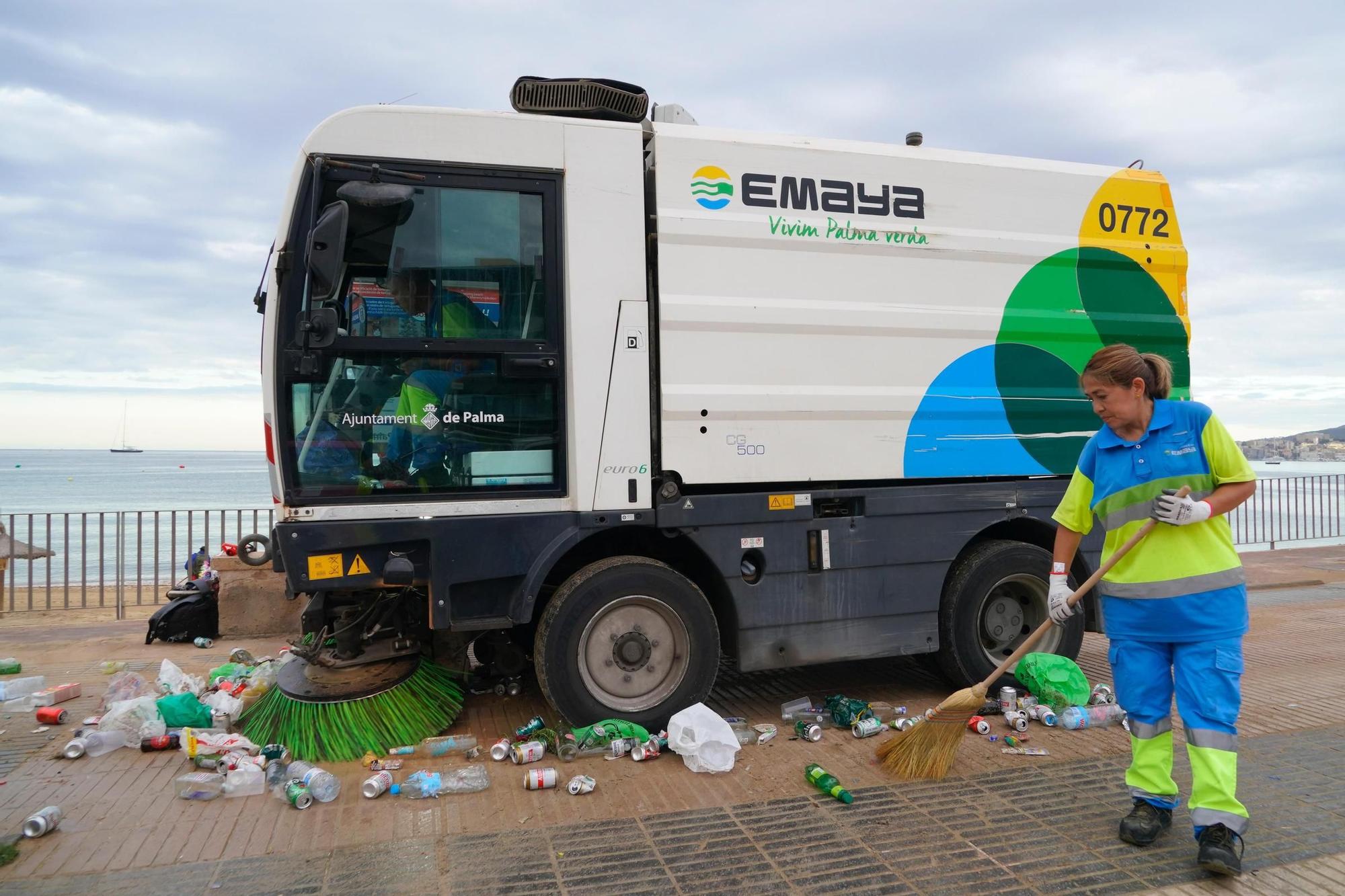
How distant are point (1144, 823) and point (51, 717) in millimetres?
5848

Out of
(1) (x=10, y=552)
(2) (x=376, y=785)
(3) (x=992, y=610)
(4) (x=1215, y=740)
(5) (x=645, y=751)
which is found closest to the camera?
(4) (x=1215, y=740)

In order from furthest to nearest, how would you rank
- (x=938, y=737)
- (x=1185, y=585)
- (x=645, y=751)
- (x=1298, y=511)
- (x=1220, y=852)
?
(x=1298, y=511)
(x=645, y=751)
(x=938, y=737)
(x=1185, y=585)
(x=1220, y=852)

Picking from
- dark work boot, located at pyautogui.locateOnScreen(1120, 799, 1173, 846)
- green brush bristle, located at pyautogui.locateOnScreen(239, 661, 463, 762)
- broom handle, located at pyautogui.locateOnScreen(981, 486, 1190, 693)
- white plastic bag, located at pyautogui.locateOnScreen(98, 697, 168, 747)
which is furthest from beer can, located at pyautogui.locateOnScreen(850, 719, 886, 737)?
white plastic bag, located at pyautogui.locateOnScreen(98, 697, 168, 747)

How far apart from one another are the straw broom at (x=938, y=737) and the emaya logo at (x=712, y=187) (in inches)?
108

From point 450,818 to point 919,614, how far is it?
115 inches

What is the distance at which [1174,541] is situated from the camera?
3.45 metres

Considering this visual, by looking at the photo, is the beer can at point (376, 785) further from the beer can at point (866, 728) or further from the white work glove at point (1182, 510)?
the white work glove at point (1182, 510)

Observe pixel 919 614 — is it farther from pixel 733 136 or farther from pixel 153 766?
pixel 153 766

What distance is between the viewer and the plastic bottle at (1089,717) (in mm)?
4872

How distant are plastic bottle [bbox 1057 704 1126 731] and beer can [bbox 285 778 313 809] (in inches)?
158

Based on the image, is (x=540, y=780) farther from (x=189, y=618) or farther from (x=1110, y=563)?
(x=189, y=618)

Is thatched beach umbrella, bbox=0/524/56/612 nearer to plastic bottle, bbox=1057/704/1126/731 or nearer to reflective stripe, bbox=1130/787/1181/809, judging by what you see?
plastic bottle, bbox=1057/704/1126/731

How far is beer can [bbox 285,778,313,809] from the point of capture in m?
3.83

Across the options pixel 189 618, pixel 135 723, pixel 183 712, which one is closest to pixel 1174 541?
pixel 183 712
